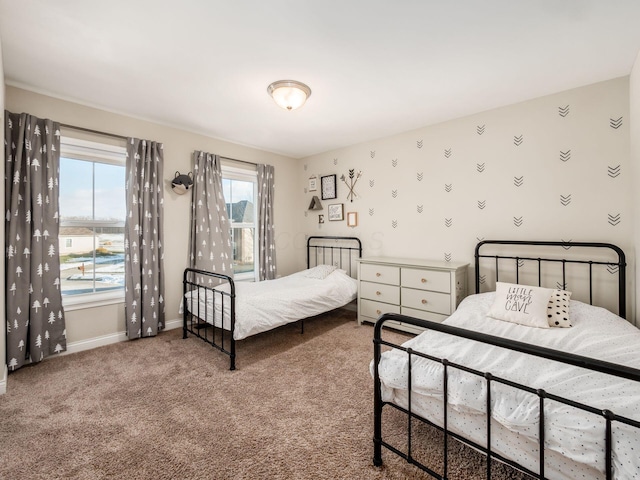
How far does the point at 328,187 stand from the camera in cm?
452

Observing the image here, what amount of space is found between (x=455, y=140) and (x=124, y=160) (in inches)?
142

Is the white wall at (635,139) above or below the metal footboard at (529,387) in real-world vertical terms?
above

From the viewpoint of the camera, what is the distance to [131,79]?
7.84ft

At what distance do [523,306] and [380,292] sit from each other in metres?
1.49

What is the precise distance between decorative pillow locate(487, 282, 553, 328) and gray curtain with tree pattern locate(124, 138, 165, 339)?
329 centimetres

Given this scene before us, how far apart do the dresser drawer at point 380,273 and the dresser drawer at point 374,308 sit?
269 millimetres

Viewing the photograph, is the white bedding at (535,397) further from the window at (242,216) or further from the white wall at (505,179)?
the window at (242,216)

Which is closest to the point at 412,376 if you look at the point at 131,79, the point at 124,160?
the point at 131,79

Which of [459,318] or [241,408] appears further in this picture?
[459,318]

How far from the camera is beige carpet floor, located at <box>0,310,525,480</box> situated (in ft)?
4.83

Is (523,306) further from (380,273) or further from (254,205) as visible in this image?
(254,205)

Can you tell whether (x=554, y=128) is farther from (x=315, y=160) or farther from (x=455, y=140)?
(x=315, y=160)

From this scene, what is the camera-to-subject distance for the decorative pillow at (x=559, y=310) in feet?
6.84

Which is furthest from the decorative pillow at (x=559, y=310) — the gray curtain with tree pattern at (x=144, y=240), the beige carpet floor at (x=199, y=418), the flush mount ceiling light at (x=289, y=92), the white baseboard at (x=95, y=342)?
the white baseboard at (x=95, y=342)
